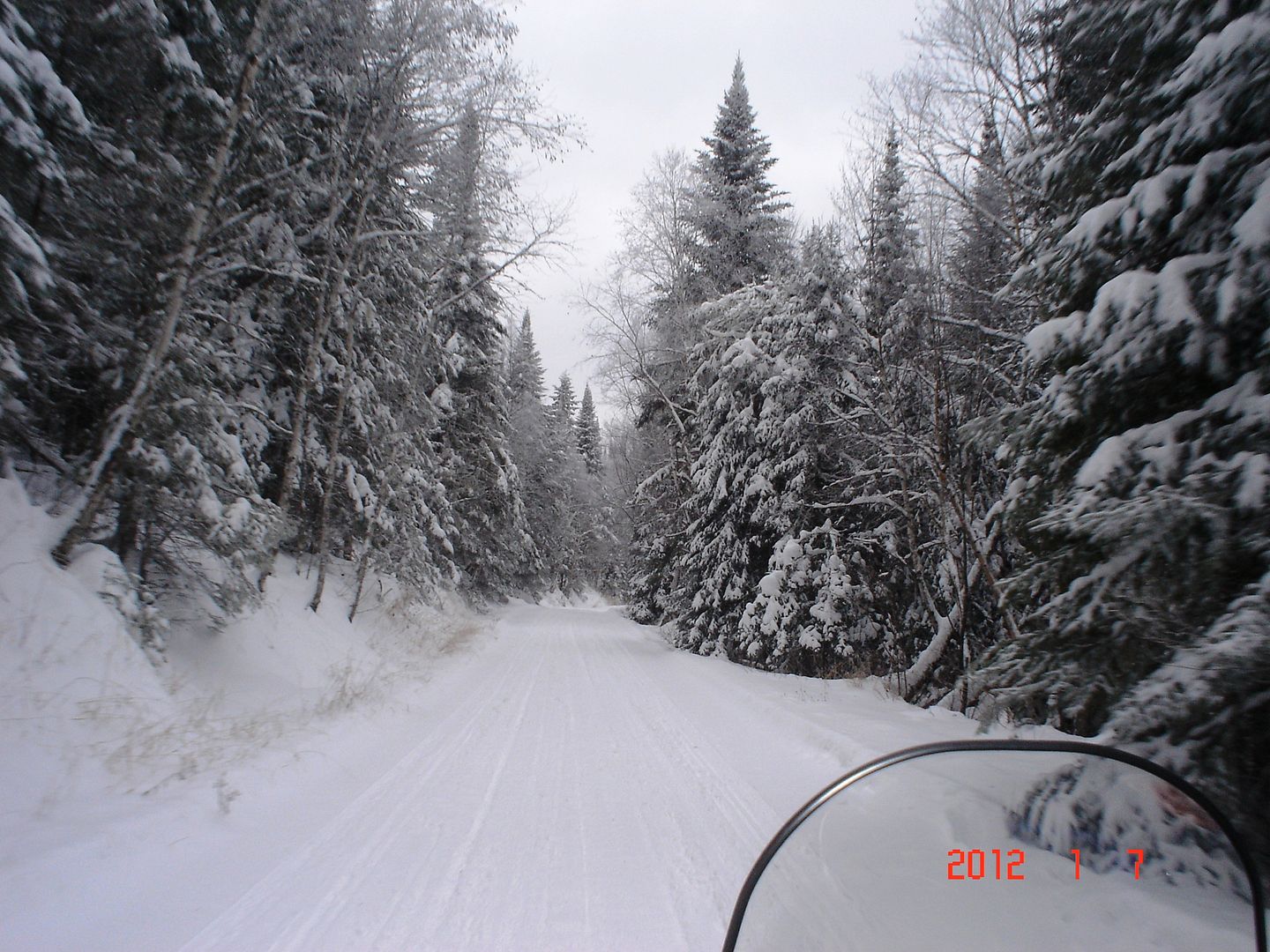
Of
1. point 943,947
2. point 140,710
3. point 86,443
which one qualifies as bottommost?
point 140,710

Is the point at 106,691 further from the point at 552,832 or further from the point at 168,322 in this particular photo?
the point at 552,832

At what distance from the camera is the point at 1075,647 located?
9.23ft

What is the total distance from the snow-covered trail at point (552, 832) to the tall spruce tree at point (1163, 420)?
223 centimetres

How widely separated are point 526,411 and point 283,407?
773 inches

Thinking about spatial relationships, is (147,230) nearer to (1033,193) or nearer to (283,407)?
(283,407)

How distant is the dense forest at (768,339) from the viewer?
258 cm

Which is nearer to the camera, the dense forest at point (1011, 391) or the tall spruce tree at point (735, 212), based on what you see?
the dense forest at point (1011, 391)

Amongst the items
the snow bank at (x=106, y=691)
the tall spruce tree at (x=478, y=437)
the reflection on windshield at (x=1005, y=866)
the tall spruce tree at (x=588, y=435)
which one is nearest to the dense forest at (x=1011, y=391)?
the reflection on windshield at (x=1005, y=866)

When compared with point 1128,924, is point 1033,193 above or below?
above

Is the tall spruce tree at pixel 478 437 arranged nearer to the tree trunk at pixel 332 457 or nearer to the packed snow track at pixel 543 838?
the tree trunk at pixel 332 457

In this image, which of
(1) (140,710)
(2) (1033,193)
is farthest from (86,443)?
(2) (1033,193)

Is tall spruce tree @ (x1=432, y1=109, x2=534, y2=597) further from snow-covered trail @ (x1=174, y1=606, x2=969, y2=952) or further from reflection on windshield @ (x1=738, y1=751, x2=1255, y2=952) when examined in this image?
reflection on windshield @ (x1=738, y1=751, x2=1255, y2=952)

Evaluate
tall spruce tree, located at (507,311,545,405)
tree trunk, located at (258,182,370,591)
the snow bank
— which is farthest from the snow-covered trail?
tall spruce tree, located at (507,311,545,405)

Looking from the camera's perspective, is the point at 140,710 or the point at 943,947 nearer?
the point at 943,947
